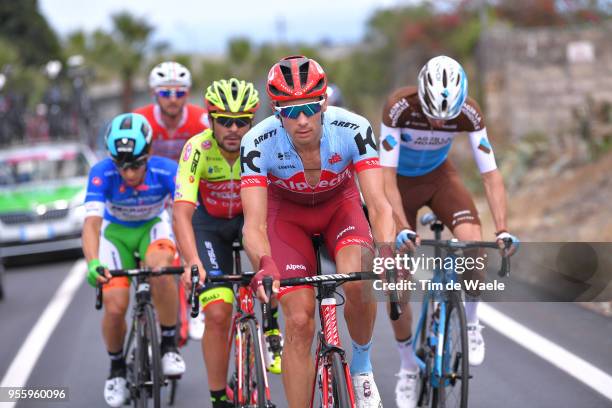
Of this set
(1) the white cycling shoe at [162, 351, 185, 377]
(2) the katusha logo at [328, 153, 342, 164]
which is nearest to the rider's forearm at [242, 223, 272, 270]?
(2) the katusha logo at [328, 153, 342, 164]

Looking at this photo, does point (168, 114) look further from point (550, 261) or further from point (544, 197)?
point (544, 197)

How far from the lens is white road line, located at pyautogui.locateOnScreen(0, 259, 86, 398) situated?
8.88 metres

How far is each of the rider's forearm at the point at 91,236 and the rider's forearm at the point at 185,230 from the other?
77cm

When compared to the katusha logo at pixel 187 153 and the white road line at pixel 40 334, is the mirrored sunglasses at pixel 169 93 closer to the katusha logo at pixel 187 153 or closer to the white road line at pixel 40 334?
the katusha logo at pixel 187 153

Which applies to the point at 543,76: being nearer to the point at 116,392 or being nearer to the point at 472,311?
the point at 472,311

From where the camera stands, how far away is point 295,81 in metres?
5.60

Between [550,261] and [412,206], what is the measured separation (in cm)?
454

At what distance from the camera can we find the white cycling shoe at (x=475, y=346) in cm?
705

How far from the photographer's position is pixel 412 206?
7.79 meters

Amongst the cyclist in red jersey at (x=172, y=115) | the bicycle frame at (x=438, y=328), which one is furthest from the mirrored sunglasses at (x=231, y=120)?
the cyclist in red jersey at (x=172, y=115)

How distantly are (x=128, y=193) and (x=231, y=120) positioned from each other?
126 centimetres

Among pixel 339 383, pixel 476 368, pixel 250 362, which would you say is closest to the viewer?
pixel 339 383

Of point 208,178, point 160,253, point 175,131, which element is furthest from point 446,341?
point 175,131

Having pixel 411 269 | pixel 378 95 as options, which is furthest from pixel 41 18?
pixel 411 269
